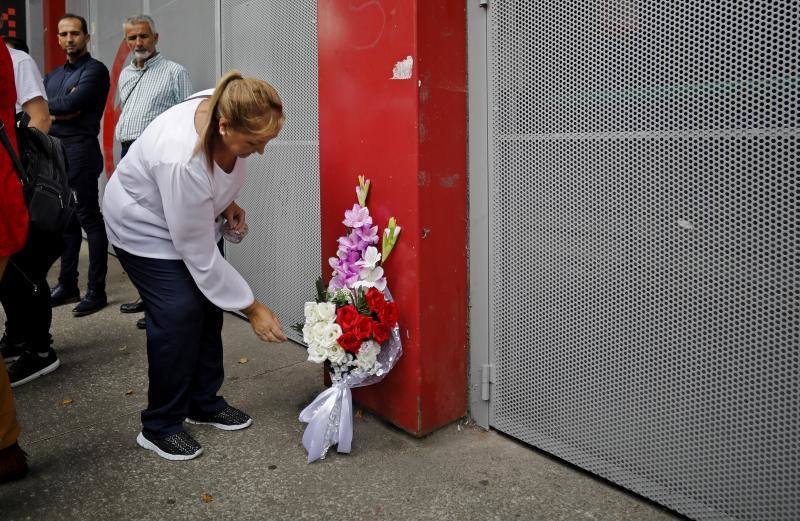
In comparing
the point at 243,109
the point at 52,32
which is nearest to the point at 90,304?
the point at 243,109

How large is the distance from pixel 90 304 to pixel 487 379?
3.50m

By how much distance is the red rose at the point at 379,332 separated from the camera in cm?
283

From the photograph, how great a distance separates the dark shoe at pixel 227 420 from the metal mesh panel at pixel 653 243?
1241mm

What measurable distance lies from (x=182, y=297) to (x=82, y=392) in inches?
49.3

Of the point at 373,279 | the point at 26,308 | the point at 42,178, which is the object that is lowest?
the point at 26,308

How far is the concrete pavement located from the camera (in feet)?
8.05

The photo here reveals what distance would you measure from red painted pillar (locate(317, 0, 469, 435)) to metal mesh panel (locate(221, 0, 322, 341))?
34.2 inches

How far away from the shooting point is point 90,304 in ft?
16.9

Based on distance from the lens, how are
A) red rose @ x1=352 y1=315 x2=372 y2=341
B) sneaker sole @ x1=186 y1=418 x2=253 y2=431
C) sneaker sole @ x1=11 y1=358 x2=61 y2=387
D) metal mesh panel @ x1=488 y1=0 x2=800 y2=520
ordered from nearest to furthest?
metal mesh panel @ x1=488 y1=0 x2=800 y2=520
red rose @ x1=352 y1=315 x2=372 y2=341
sneaker sole @ x1=186 y1=418 x2=253 y2=431
sneaker sole @ x1=11 y1=358 x2=61 y2=387

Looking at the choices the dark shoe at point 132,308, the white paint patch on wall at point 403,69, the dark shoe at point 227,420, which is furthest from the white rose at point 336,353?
the dark shoe at point 132,308

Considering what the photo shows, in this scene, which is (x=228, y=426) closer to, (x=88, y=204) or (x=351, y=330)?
(x=351, y=330)

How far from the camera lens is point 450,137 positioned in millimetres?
2922

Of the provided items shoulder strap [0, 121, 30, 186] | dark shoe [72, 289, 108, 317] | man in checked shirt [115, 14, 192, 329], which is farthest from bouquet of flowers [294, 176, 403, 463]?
dark shoe [72, 289, 108, 317]

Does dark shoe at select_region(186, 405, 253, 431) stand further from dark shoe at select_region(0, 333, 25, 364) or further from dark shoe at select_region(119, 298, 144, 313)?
dark shoe at select_region(119, 298, 144, 313)
